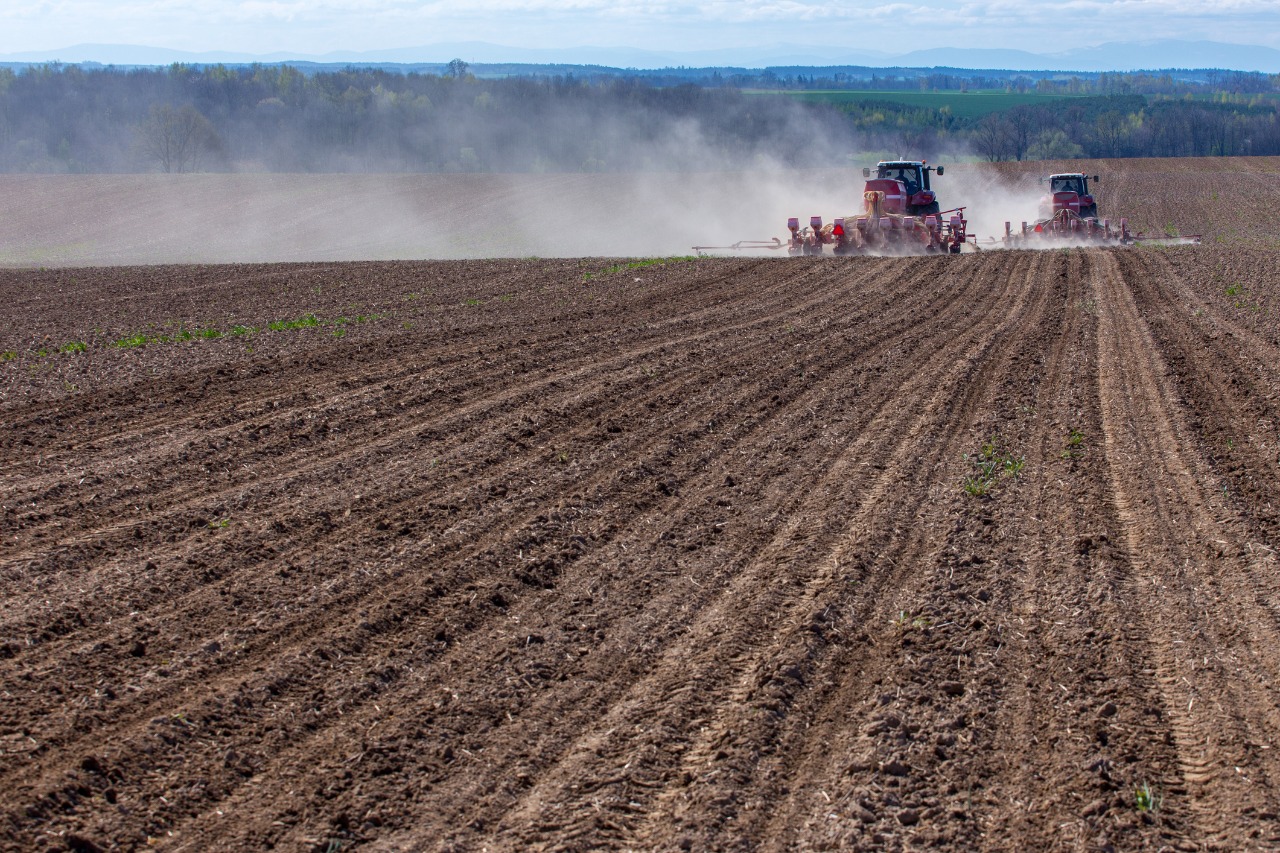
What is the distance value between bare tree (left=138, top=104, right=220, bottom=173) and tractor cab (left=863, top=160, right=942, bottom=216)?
223 ft

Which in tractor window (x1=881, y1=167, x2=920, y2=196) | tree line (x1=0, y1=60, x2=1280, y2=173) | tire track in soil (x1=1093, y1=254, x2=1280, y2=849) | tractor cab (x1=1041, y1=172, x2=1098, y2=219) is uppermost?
tree line (x1=0, y1=60, x2=1280, y2=173)

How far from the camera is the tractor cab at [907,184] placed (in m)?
32.5

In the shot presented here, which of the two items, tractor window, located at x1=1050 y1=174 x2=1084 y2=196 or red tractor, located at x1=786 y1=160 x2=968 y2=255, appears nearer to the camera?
red tractor, located at x1=786 y1=160 x2=968 y2=255

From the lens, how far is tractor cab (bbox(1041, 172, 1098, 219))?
116 feet

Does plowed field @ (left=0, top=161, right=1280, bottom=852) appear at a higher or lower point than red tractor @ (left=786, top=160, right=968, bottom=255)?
lower

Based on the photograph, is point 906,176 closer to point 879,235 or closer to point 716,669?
point 879,235

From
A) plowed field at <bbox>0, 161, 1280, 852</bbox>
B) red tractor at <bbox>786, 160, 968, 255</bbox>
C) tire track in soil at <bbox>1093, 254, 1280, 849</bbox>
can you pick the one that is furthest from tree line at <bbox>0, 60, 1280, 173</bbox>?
tire track in soil at <bbox>1093, 254, 1280, 849</bbox>

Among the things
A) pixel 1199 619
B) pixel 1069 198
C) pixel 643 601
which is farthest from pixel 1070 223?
pixel 643 601

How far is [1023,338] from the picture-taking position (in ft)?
54.1

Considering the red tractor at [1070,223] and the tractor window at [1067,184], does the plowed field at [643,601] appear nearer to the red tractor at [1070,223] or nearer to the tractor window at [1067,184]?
the red tractor at [1070,223]

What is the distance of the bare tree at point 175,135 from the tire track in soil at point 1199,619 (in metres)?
85.7

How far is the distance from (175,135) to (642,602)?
8915 centimetres

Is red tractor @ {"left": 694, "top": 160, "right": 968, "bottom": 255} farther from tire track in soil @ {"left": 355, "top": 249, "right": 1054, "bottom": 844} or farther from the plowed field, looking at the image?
tire track in soil @ {"left": 355, "top": 249, "right": 1054, "bottom": 844}

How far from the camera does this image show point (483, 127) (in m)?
90.9
